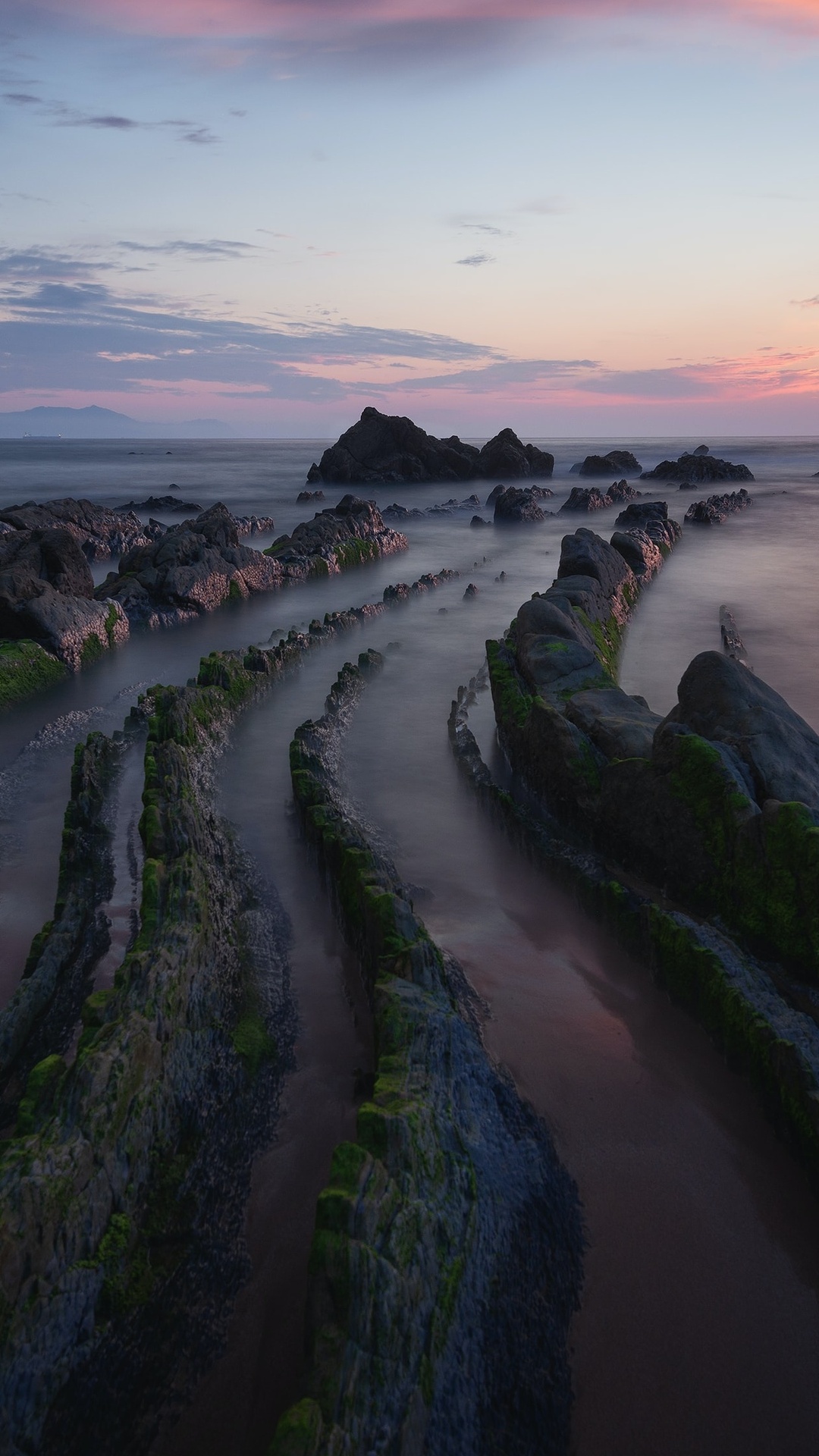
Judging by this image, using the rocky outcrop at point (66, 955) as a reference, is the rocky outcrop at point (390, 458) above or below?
above

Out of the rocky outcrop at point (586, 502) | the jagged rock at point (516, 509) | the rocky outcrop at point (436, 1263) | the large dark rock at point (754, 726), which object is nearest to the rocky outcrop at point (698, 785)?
the large dark rock at point (754, 726)

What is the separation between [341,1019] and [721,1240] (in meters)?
3.13

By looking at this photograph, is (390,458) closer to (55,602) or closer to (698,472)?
(698,472)

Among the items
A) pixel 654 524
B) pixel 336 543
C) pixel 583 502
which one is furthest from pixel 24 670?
pixel 583 502

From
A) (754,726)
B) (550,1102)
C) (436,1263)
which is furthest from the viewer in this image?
(754,726)

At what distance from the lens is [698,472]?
76938 mm

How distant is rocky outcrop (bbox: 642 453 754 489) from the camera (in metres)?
76.9

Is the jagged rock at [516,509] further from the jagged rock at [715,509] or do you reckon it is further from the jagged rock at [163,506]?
the jagged rock at [163,506]

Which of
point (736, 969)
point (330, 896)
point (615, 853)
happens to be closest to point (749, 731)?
point (615, 853)

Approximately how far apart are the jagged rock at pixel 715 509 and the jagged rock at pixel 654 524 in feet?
14.7

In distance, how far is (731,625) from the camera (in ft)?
75.0

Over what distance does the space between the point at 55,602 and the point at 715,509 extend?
41.9m

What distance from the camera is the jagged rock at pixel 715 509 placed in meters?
47.3

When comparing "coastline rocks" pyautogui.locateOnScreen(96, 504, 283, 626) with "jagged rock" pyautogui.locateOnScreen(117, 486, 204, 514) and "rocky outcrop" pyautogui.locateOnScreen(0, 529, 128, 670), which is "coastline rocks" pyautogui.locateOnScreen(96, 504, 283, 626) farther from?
"jagged rock" pyautogui.locateOnScreen(117, 486, 204, 514)
